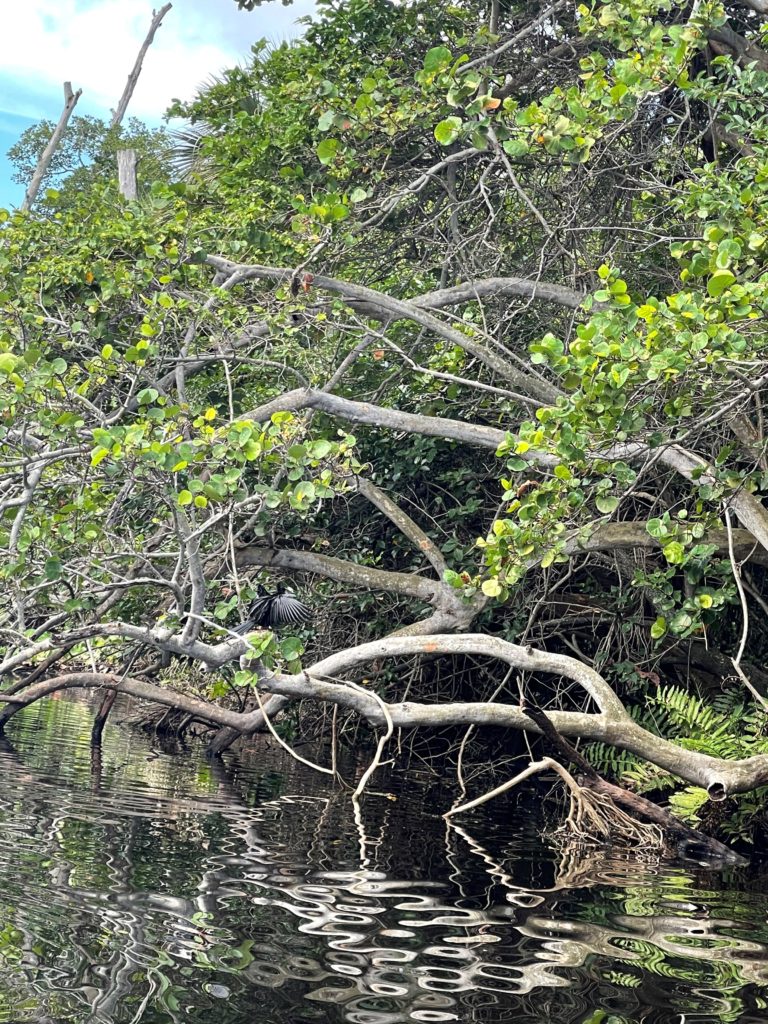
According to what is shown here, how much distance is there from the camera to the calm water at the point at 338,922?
305cm

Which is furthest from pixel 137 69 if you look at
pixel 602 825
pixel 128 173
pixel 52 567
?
pixel 602 825

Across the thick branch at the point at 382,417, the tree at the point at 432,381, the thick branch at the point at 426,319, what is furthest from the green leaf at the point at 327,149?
the thick branch at the point at 382,417

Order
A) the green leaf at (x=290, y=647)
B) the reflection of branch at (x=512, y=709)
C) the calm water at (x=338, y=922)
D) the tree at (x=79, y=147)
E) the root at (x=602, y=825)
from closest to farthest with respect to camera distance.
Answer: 1. the calm water at (x=338, y=922)
2. the green leaf at (x=290, y=647)
3. the reflection of branch at (x=512, y=709)
4. the root at (x=602, y=825)
5. the tree at (x=79, y=147)

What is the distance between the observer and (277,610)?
9625mm

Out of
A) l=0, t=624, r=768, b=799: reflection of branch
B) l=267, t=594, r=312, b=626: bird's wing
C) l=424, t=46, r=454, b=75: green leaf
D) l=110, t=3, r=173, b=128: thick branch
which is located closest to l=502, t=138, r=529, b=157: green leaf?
l=424, t=46, r=454, b=75: green leaf

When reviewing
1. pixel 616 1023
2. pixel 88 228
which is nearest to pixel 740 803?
pixel 616 1023

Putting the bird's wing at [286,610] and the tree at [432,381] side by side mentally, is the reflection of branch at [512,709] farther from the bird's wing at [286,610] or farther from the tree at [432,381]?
the bird's wing at [286,610]

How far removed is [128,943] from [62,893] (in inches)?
29.8

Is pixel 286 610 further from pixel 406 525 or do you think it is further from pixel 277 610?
pixel 406 525

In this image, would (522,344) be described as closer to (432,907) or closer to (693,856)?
(693,856)

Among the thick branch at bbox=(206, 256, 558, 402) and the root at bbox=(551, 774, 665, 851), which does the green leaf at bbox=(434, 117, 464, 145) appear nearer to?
the thick branch at bbox=(206, 256, 558, 402)

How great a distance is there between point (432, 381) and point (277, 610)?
2498mm

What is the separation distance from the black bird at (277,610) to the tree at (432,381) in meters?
0.38

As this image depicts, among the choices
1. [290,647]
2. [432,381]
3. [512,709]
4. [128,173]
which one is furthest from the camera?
[128,173]
